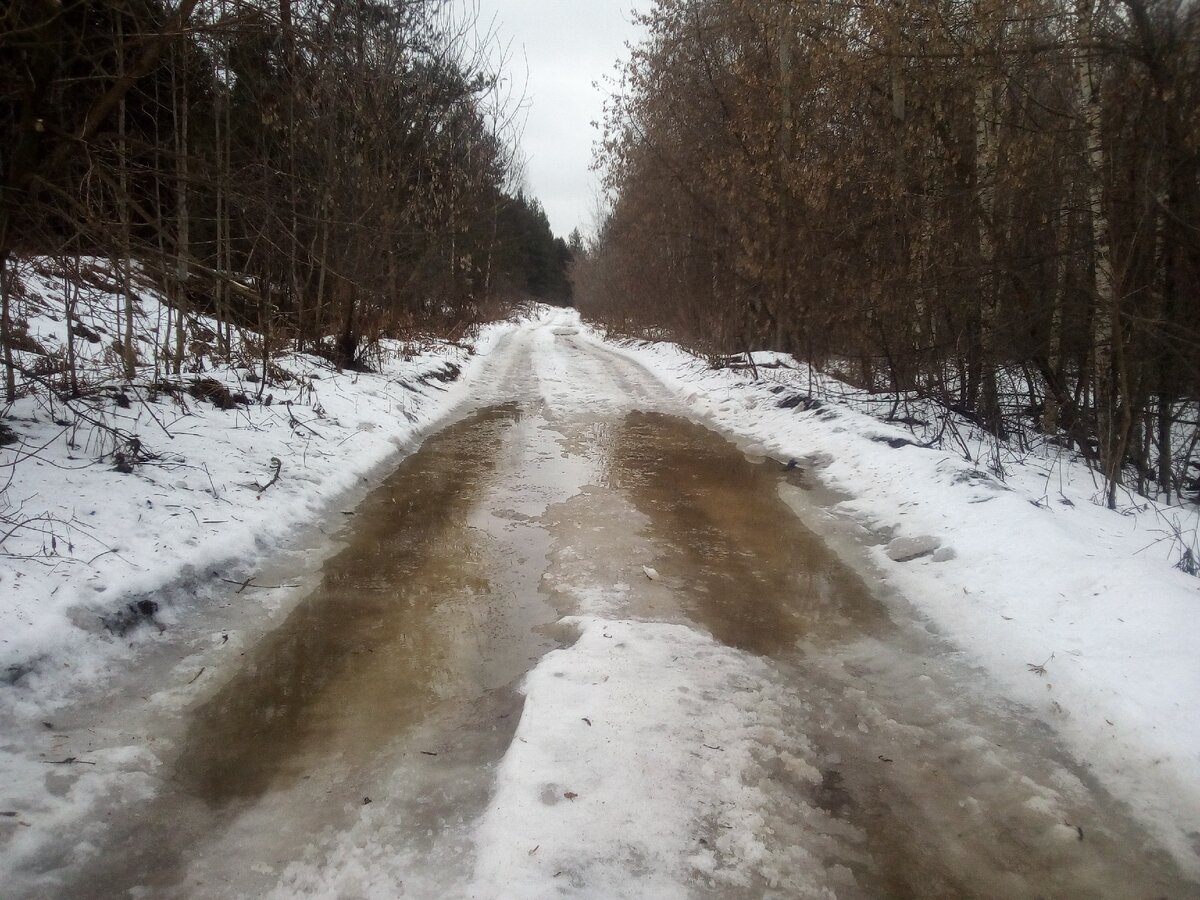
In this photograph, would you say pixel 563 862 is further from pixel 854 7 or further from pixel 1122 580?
pixel 854 7

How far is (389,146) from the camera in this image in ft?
41.7

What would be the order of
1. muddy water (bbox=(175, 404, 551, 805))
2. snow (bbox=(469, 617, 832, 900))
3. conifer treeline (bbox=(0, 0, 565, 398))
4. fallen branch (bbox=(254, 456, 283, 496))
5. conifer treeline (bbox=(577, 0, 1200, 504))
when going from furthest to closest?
conifer treeline (bbox=(577, 0, 1200, 504))
fallen branch (bbox=(254, 456, 283, 496))
conifer treeline (bbox=(0, 0, 565, 398))
muddy water (bbox=(175, 404, 551, 805))
snow (bbox=(469, 617, 832, 900))

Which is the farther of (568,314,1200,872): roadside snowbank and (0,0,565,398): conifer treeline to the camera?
(0,0,565,398): conifer treeline

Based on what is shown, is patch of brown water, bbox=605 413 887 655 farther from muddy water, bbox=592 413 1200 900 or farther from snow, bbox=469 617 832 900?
snow, bbox=469 617 832 900

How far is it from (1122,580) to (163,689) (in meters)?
5.28

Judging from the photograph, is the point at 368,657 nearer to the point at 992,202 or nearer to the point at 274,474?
the point at 274,474

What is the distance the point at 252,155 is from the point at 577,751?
6920 mm

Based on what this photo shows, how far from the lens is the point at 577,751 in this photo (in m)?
3.08

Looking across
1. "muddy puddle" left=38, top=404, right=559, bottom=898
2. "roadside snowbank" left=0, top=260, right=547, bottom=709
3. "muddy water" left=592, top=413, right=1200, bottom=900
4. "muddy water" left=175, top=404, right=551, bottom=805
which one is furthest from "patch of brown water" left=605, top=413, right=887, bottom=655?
"roadside snowbank" left=0, top=260, right=547, bottom=709

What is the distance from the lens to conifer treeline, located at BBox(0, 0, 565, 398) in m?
4.22

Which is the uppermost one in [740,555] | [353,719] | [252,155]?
[252,155]

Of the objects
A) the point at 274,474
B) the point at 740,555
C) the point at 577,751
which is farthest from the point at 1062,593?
the point at 274,474

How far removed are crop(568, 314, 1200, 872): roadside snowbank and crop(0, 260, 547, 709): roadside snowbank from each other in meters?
4.66

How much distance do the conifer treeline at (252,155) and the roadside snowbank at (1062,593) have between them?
479cm
